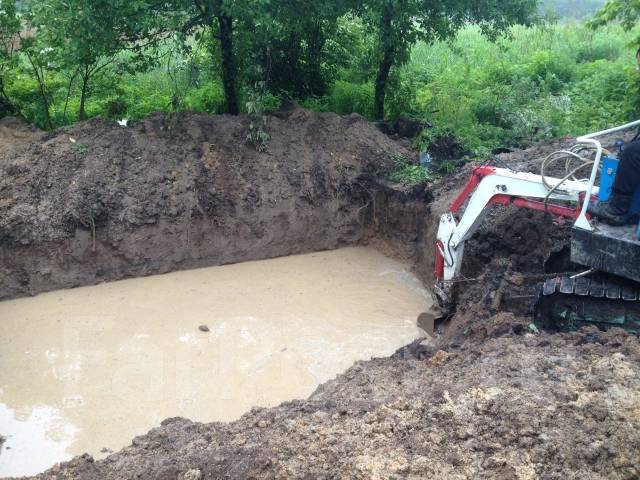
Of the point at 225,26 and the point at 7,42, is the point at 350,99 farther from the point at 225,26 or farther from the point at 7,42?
the point at 7,42

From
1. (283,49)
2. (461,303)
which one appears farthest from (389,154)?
(461,303)

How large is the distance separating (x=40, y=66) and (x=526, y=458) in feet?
33.8

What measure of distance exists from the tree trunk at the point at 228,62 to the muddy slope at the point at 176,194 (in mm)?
1044

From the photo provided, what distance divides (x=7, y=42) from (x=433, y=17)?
24.7 feet

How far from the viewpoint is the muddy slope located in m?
9.87

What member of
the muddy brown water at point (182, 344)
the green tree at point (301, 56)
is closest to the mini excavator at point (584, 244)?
the muddy brown water at point (182, 344)

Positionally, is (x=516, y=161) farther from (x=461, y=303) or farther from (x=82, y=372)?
(x=82, y=372)

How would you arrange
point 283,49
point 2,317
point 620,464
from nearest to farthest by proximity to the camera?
point 620,464 → point 2,317 → point 283,49

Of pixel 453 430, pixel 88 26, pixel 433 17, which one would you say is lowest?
pixel 453 430

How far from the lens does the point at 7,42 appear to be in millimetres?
11250

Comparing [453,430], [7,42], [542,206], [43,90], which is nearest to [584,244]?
[542,206]

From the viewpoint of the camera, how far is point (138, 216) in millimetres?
10156

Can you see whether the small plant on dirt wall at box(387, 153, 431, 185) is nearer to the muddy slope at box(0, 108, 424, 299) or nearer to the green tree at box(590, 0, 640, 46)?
the muddy slope at box(0, 108, 424, 299)

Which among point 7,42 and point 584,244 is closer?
point 584,244
